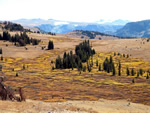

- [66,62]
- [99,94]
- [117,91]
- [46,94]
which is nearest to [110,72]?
[66,62]

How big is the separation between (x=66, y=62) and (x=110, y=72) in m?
22.4

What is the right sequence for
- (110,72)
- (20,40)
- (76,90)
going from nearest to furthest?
(76,90)
(110,72)
(20,40)

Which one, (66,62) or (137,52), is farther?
(137,52)

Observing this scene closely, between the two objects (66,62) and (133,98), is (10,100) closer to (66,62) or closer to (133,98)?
(133,98)

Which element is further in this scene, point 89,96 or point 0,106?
point 89,96

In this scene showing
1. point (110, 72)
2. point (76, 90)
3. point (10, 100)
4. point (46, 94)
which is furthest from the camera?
point (110, 72)

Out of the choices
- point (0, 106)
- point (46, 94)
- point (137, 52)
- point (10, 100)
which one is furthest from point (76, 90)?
point (137, 52)

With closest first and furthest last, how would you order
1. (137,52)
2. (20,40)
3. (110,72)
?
1. (110,72)
2. (137,52)
3. (20,40)

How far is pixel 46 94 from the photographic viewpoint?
130 feet

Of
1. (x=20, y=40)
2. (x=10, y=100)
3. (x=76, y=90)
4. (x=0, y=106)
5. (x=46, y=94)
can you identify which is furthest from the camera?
(x=20, y=40)

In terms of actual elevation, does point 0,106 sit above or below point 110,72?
above

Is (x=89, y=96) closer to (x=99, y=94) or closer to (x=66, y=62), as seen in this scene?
(x=99, y=94)

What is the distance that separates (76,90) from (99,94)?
19.8 ft

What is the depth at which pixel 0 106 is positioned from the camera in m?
21.9
